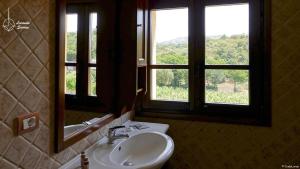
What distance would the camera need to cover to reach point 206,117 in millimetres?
2111

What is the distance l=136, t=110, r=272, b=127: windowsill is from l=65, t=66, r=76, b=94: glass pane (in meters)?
1.07

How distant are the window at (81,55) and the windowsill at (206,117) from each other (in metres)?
0.77

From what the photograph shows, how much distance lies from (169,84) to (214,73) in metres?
0.44

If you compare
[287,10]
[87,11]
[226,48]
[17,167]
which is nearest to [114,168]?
[17,167]

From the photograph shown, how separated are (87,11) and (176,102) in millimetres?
1203

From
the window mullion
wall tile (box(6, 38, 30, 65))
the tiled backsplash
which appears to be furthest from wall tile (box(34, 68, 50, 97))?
the window mullion

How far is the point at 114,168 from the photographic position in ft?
4.05

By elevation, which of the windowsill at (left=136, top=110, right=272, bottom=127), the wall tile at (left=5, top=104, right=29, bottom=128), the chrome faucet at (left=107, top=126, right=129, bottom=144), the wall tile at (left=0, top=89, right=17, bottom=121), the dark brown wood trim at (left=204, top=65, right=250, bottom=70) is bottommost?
the chrome faucet at (left=107, top=126, right=129, bottom=144)

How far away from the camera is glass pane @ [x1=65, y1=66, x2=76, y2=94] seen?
4.13ft

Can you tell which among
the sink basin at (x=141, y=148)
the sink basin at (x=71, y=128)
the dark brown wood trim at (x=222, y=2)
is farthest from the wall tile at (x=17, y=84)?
the dark brown wood trim at (x=222, y=2)

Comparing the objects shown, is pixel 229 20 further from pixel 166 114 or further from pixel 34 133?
pixel 34 133

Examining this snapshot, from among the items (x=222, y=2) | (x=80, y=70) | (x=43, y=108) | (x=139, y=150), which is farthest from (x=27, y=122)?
(x=222, y=2)

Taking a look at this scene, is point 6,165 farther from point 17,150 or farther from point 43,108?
point 43,108

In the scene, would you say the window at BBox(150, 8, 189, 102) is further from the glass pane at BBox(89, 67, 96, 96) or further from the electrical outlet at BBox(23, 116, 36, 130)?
the electrical outlet at BBox(23, 116, 36, 130)
